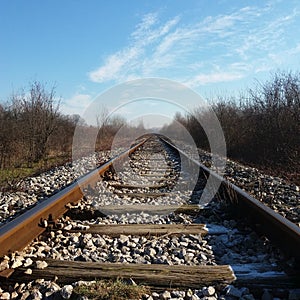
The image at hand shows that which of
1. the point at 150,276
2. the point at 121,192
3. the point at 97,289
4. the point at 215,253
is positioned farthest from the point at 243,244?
the point at 121,192

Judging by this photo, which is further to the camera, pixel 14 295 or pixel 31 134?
pixel 31 134

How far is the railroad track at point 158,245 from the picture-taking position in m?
2.23

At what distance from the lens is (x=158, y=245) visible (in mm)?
2936

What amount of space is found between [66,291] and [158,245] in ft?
3.42

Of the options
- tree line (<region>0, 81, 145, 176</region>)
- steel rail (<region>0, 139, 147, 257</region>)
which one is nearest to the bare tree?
tree line (<region>0, 81, 145, 176</region>)

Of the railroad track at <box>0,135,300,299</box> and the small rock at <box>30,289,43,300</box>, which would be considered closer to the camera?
the small rock at <box>30,289,43,300</box>

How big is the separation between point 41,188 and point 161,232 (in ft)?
10.9

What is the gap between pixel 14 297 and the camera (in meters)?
2.09

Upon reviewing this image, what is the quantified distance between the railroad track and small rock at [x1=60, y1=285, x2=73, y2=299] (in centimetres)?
14

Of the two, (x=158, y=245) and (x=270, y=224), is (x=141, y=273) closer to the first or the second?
(x=158, y=245)

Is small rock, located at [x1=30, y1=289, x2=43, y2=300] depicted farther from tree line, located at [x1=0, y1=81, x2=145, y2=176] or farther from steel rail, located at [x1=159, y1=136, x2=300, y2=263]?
tree line, located at [x1=0, y1=81, x2=145, y2=176]

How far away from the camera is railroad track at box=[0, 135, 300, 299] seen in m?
2.23

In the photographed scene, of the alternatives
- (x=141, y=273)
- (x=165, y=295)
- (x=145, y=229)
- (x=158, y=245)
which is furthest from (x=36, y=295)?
(x=145, y=229)

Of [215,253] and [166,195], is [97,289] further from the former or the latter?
[166,195]
